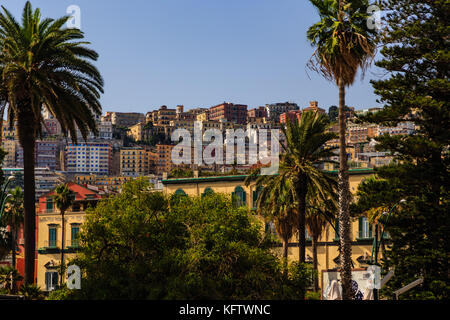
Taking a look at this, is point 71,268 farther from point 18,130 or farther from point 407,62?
point 407,62

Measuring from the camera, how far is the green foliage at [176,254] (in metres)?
20.9

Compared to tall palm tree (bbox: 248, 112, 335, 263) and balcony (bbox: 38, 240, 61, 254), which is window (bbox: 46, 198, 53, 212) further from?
tall palm tree (bbox: 248, 112, 335, 263)

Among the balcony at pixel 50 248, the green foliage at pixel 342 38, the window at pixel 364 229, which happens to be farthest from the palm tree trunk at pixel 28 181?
→ the balcony at pixel 50 248

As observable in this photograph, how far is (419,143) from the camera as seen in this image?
98.8ft

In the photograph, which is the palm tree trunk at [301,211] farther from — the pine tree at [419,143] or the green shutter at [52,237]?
the green shutter at [52,237]

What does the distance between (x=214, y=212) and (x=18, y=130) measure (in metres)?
8.47

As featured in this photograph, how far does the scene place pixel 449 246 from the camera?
2922 cm

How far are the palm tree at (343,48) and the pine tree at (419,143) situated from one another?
5.75 m

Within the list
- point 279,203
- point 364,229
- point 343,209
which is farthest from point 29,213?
point 364,229

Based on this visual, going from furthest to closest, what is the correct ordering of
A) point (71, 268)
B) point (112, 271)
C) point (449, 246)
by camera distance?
point (449, 246) → point (71, 268) → point (112, 271)

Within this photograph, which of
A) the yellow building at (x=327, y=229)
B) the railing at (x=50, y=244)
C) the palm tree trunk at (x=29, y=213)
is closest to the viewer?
the palm tree trunk at (x=29, y=213)

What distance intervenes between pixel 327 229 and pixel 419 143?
69.8 feet
